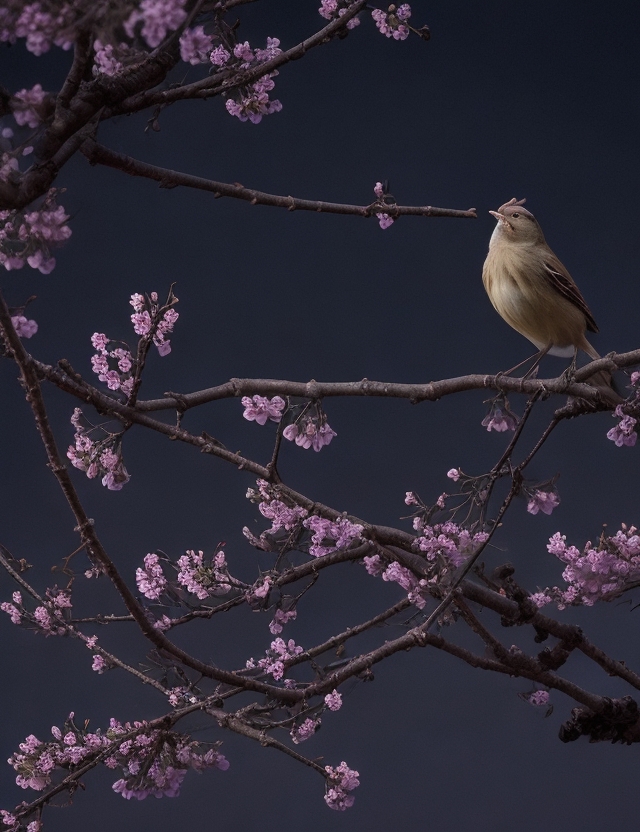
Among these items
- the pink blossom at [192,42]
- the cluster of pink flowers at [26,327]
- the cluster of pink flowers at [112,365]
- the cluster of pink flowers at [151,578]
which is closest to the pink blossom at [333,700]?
the cluster of pink flowers at [151,578]

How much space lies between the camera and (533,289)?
2.80 metres

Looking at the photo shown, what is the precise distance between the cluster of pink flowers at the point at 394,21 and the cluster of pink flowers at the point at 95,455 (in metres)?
1.34

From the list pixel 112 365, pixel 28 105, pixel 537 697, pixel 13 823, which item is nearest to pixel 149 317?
pixel 112 365

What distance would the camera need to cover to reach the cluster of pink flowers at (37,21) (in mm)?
1476

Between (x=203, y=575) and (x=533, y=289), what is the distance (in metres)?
1.30

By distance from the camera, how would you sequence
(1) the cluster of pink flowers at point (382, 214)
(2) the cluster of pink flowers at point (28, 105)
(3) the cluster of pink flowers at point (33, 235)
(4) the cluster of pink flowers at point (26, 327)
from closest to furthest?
(2) the cluster of pink flowers at point (28, 105) → (3) the cluster of pink flowers at point (33, 235) → (4) the cluster of pink flowers at point (26, 327) → (1) the cluster of pink flowers at point (382, 214)

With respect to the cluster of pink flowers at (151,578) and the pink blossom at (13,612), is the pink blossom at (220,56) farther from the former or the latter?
the pink blossom at (13,612)

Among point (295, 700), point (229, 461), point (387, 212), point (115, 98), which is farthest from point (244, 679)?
point (115, 98)

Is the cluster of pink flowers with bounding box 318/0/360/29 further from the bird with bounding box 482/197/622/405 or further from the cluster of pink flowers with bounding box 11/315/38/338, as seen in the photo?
the cluster of pink flowers with bounding box 11/315/38/338

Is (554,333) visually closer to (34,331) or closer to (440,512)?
(440,512)

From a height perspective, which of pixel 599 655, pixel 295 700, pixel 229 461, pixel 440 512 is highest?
pixel 229 461

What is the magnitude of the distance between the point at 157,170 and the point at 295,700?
1.45 m

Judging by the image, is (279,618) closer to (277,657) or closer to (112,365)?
(277,657)

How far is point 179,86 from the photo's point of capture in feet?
7.02
